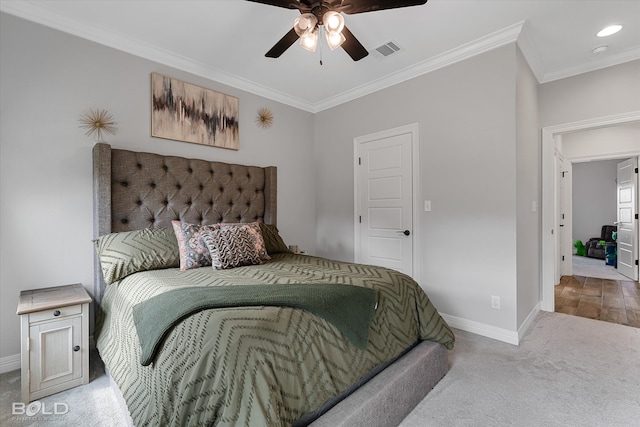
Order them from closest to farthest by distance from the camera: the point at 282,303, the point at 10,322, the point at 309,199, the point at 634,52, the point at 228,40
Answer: the point at 282,303 < the point at 10,322 < the point at 228,40 < the point at 634,52 < the point at 309,199

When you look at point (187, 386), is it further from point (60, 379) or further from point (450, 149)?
point (450, 149)

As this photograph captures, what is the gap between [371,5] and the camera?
1.70 m

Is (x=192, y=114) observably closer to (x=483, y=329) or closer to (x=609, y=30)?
(x=483, y=329)

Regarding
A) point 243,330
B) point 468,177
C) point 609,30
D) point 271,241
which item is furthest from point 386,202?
point 243,330

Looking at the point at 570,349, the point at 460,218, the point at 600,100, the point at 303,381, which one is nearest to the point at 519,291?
the point at 570,349

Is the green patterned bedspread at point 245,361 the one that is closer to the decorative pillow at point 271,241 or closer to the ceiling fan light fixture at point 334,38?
the decorative pillow at point 271,241

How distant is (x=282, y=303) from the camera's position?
1.27 meters

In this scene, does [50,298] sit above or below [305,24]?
below

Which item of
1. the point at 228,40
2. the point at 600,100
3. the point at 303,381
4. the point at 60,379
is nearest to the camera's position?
the point at 303,381

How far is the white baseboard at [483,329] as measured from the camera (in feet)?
8.27

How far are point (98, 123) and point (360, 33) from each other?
7.45 feet

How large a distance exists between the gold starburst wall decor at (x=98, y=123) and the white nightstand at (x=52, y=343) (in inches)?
49.9

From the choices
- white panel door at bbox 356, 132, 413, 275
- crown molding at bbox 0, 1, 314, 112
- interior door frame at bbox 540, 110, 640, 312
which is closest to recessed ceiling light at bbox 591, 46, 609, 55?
interior door frame at bbox 540, 110, 640, 312

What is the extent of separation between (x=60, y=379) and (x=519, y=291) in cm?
345
